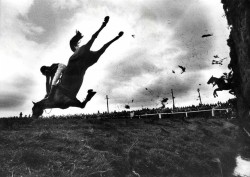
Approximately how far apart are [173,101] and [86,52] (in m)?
47.1

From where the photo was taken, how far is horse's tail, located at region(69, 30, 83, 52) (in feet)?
25.0

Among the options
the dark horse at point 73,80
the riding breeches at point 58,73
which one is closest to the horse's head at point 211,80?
the dark horse at point 73,80

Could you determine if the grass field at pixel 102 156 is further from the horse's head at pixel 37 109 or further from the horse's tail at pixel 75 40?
the horse's tail at pixel 75 40

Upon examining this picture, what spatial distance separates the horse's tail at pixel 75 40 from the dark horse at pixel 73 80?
269 millimetres

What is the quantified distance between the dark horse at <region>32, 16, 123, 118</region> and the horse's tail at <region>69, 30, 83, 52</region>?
0.27 m

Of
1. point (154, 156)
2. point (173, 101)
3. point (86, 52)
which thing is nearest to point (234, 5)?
point (86, 52)

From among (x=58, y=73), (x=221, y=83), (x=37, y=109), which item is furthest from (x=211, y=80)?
(x=37, y=109)

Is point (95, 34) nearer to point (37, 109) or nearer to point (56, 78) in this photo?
point (56, 78)

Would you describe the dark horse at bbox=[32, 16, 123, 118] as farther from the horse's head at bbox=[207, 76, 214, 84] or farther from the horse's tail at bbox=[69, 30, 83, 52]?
the horse's head at bbox=[207, 76, 214, 84]

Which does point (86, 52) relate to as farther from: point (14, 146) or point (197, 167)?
point (197, 167)

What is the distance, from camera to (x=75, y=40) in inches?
303

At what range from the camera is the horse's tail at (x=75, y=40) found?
300 inches

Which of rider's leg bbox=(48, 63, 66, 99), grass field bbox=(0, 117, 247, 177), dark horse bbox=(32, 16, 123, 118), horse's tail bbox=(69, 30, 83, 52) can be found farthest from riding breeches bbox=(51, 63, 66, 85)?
grass field bbox=(0, 117, 247, 177)

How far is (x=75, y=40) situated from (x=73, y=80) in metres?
1.23
